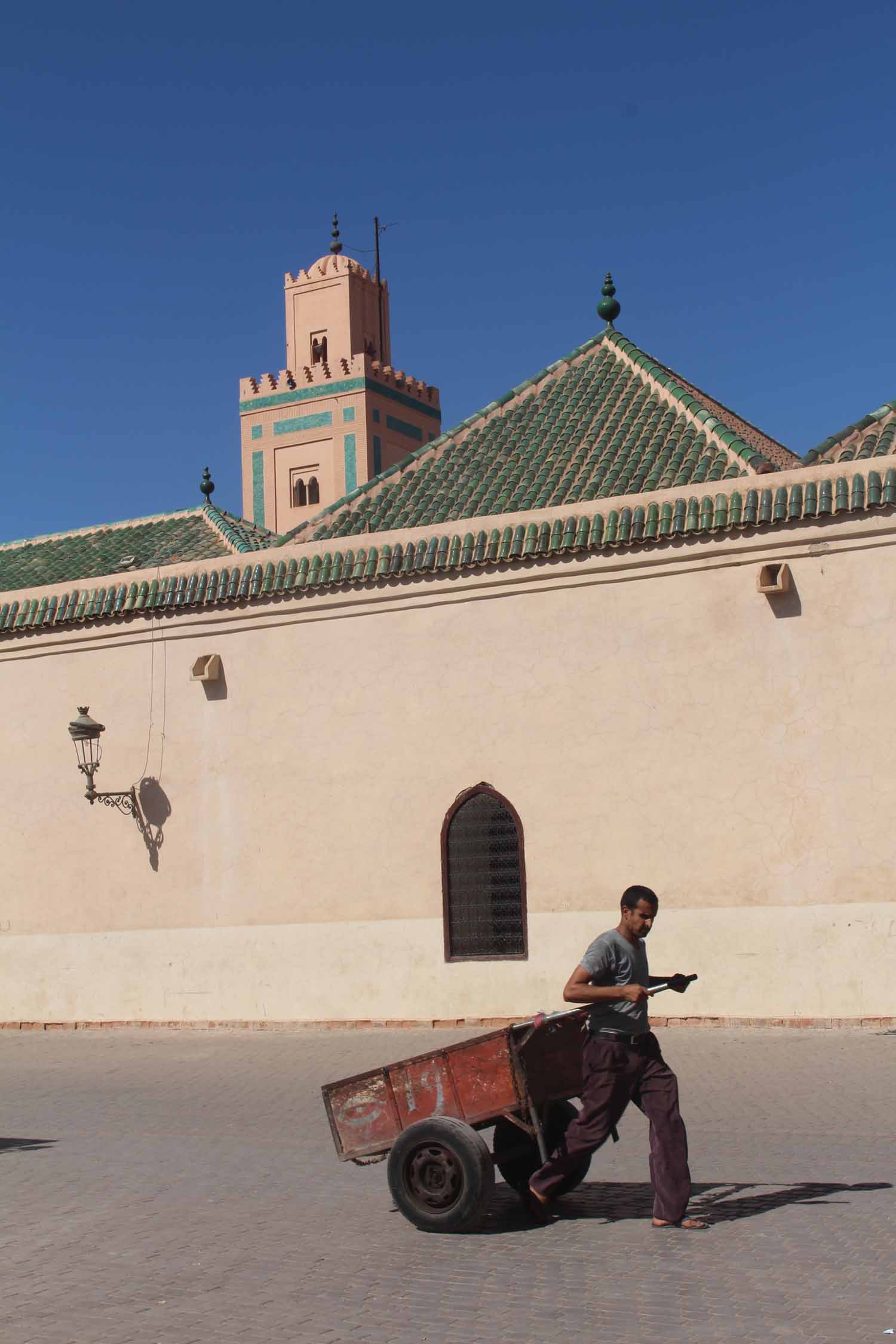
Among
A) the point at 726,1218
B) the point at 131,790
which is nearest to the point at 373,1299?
the point at 726,1218

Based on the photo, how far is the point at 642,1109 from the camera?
658cm

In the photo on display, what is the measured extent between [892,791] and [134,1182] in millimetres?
6945

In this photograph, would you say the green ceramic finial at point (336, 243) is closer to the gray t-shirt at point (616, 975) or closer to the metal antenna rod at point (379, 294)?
the metal antenna rod at point (379, 294)

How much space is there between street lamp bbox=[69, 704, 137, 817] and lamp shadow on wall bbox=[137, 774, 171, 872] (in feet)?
0.30

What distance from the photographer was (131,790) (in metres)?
15.8

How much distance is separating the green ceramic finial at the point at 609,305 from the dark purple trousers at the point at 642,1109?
38.8ft

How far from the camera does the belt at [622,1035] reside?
6578mm

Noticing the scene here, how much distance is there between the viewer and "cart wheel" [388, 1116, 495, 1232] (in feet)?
21.4

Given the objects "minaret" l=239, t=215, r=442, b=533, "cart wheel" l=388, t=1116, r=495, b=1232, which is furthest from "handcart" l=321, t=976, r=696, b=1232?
"minaret" l=239, t=215, r=442, b=533

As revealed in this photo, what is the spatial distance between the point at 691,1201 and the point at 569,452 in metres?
9.56

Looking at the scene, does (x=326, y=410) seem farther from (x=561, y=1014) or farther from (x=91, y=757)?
(x=561, y=1014)

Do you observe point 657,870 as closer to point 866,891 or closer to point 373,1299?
point 866,891

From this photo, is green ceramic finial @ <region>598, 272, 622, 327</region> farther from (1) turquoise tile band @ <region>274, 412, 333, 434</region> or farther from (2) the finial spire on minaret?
(1) turquoise tile band @ <region>274, 412, 333, 434</region>

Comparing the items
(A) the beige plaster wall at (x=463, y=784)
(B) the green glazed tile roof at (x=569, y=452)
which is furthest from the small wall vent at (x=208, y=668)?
(B) the green glazed tile roof at (x=569, y=452)
